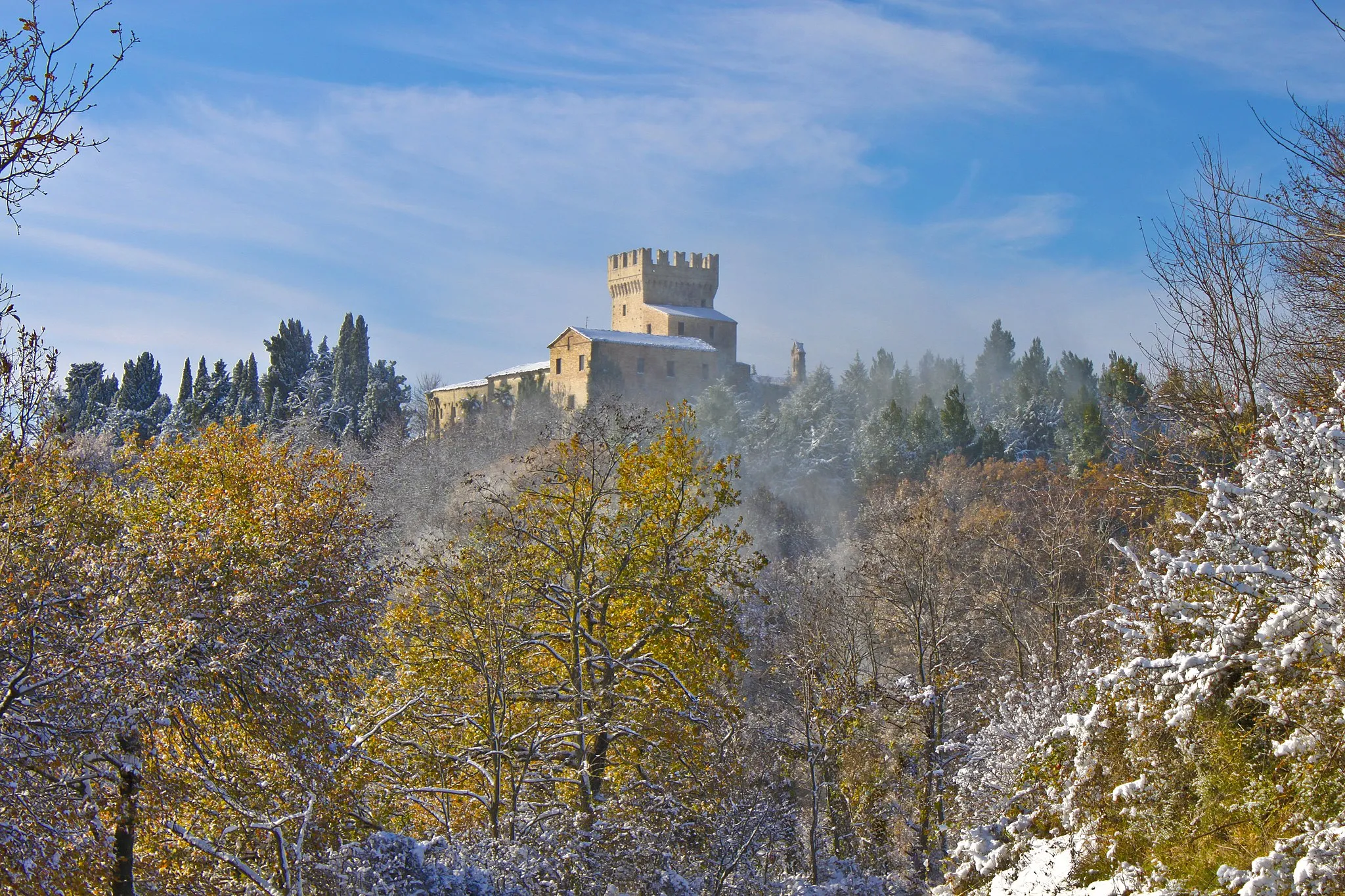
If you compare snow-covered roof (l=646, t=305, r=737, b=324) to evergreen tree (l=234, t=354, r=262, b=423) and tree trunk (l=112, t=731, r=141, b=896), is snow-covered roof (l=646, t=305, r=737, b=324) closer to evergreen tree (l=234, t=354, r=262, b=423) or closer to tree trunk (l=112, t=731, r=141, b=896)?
evergreen tree (l=234, t=354, r=262, b=423)

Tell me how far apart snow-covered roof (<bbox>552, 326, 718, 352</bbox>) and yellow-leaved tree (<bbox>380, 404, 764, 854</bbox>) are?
5327 centimetres

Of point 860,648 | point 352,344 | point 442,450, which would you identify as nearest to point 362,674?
point 860,648

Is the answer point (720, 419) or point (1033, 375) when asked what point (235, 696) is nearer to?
point (720, 419)

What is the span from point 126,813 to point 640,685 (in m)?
6.93

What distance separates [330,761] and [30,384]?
16.5ft

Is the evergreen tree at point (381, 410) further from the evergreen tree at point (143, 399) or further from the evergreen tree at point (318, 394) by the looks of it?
the evergreen tree at point (143, 399)

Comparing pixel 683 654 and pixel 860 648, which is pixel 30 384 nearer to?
pixel 683 654

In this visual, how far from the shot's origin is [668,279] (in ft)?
275

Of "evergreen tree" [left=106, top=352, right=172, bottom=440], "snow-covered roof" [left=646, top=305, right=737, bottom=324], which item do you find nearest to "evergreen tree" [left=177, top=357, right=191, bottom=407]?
"evergreen tree" [left=106, top=352, right=172, bottom=440]

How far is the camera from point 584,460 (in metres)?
14.5

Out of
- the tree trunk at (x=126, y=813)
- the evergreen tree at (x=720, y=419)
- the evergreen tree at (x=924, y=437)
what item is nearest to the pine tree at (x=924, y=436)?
the evergreen tree at (x=924, y=437)

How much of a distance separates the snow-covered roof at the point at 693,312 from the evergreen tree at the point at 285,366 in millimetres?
25529

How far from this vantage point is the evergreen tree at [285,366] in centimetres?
6119

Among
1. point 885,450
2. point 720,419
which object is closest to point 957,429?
point 885,450
